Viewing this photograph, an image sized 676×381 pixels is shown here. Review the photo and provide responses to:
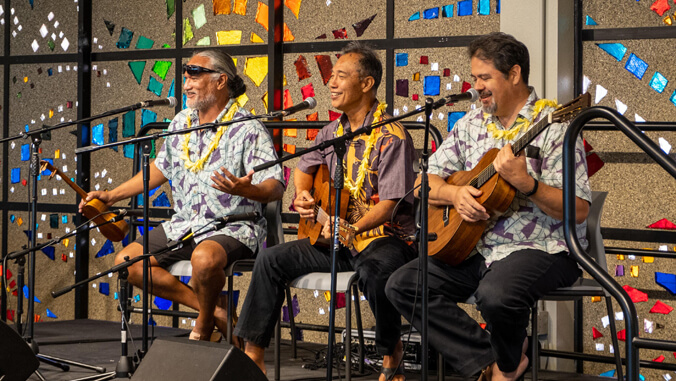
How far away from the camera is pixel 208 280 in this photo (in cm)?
351

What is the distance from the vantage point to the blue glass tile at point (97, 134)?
17.5ft

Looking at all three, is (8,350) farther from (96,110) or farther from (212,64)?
(96,110)

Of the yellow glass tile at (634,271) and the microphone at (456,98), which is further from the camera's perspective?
the yellow glass tile at (634,271)

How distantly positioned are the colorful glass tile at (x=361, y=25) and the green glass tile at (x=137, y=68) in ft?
4.81

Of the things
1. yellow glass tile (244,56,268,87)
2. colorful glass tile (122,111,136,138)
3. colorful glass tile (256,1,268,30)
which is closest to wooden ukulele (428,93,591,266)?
yellow glass tile (244,56,268,87)

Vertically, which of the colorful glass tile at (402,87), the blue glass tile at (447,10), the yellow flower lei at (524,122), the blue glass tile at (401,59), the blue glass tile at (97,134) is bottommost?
the yellow flower lei at (524,122)

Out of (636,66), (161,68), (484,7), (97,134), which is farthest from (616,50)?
(97,134)

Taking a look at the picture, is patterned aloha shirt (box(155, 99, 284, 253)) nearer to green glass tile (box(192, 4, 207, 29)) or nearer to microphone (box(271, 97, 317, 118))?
microphone (box(271, 97, 317, 118))

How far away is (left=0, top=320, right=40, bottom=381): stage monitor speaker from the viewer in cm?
261

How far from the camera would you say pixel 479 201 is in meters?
2.95

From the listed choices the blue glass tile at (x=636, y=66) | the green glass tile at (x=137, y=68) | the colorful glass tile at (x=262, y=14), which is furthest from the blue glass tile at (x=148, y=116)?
the blue glass tile at (x=636, y=66)

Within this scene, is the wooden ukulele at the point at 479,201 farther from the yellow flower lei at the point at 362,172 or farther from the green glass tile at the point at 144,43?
the green glass tile at the point at 144,43

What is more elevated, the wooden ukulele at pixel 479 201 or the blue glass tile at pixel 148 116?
the blue glass tile at pixel 148 116

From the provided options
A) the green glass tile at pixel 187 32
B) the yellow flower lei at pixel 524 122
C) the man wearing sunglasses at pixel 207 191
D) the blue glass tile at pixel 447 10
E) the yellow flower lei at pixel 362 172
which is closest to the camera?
the yellow flower lei at pixel 524 122
